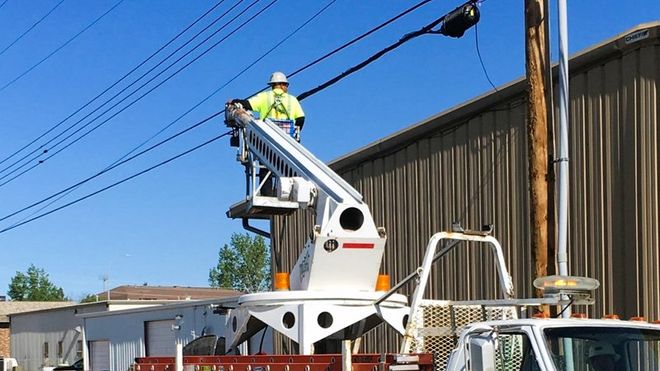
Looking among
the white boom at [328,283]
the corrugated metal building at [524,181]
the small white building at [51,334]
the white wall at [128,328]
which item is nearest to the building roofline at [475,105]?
the corrugated metal building at [524,181]

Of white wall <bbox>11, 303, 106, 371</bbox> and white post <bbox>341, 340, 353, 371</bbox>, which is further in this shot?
white wall <bbox>11, 303, 106, 371</bbox>

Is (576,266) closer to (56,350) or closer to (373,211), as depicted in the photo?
(373,211)

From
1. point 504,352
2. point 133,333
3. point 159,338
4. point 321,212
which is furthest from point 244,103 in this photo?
point 133,333

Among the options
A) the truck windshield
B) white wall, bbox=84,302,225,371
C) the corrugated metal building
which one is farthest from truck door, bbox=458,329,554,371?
white wall, bbox=84,302,225,371

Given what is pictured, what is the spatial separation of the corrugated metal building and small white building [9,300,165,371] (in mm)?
20916

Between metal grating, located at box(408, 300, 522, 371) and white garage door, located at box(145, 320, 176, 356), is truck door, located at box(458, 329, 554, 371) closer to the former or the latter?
metal grating, located at box(408, 300, 522, 371)

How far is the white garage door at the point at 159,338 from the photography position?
93.6 feet

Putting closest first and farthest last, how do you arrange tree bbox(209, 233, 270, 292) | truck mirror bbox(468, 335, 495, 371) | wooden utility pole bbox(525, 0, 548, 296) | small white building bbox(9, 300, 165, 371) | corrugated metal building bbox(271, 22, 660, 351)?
1. truck mirror bbox(468, 335, 495, 371)
2. wooden utility pole bbox(525, 0, 548, 296)
3. corrugated metal building bbox(271, 22, 660, 351)
4. small white building bbox(9, 300, 165, 371)
5. tree bbox(209, 233, 270, 292)

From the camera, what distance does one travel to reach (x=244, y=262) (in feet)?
273

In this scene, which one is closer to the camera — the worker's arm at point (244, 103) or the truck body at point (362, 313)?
the truck body at point (362, 313)

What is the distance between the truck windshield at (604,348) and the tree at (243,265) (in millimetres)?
75906

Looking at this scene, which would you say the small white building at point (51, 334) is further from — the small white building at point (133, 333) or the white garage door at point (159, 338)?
the white garage door at point (159, 338)

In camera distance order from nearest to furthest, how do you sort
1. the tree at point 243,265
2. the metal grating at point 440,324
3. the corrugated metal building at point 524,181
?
1. the metal grating at point 440,324
2. the corrugated metal building at point 524,181
3. the tree at point 243,265

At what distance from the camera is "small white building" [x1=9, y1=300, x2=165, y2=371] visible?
38.0m
